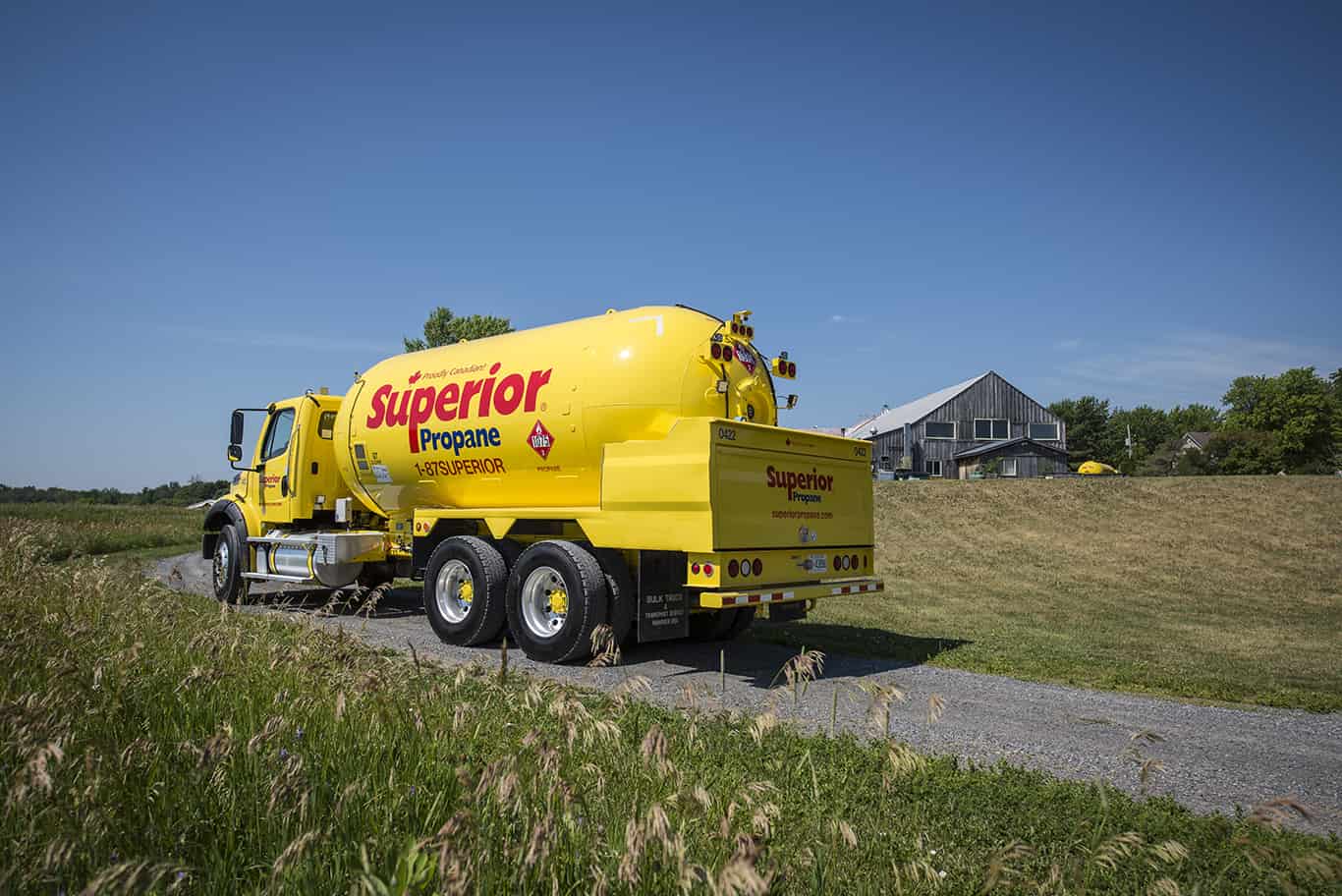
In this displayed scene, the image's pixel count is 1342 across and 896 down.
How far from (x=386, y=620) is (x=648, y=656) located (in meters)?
4.48

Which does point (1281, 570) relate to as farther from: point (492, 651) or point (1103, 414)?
point (1103, 414)

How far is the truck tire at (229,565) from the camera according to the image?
13594 millimetres

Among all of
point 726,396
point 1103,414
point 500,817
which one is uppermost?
point 1103,414

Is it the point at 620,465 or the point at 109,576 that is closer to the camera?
the point at 109,576

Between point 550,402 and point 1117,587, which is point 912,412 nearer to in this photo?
point 1117,587

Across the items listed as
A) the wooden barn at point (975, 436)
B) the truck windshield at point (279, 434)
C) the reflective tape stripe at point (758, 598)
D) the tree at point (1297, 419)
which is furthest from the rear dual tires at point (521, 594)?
the tree at point (1297, 419)

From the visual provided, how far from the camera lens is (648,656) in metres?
9.18

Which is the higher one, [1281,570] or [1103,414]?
[1103,414]

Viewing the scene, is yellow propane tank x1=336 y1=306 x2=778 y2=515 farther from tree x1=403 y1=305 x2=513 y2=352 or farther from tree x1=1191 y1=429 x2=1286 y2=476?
tree x1=1191 y1=429 x2=1286 y2=476

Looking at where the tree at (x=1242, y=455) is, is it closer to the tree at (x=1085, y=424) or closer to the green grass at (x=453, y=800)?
the tree at (x=1085, y=424)

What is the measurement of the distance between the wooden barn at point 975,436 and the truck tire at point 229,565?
39411 millimetres

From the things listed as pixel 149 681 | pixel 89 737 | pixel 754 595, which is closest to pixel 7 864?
pixel 89 737

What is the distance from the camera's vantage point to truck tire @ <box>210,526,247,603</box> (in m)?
13.6

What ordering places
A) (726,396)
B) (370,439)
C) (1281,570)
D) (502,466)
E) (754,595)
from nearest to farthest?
(754,595) < (726,396) < (502,466) < (370,439) < (1281,570)
